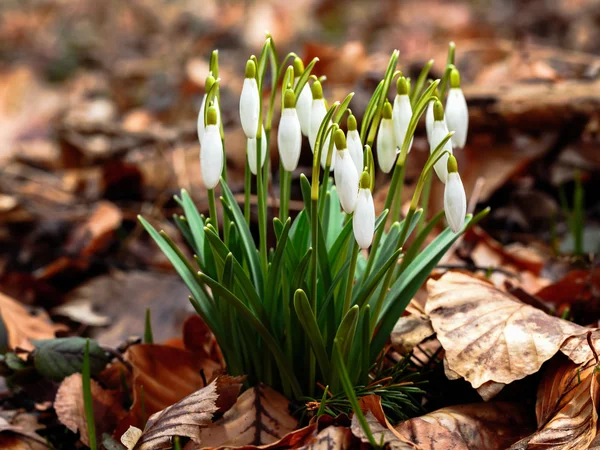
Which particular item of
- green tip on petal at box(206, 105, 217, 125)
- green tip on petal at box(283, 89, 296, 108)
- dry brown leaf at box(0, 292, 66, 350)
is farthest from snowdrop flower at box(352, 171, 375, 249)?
dry brown leaf at box(0, 292, 66, 350)

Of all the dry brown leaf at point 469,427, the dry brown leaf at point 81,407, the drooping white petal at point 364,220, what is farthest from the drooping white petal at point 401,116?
the dry brown leaf at point 81,407

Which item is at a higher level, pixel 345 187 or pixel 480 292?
pixel 345 187

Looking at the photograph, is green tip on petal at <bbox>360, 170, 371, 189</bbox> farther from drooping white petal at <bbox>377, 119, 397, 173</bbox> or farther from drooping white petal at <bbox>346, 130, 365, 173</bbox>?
drooping white petal at <bbox>377, 119, 397, 173</bbox>

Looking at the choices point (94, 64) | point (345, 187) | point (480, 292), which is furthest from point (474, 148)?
point (94, 64)

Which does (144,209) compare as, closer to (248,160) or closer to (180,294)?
(180,294)

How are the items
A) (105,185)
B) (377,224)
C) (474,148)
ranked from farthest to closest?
(105,185)
(474,148)
(377,224)
